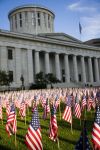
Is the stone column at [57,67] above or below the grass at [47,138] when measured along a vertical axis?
above

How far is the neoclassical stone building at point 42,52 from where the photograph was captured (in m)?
70.7

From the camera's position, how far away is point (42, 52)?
263 feet

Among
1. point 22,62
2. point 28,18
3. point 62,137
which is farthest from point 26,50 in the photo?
point 62,137

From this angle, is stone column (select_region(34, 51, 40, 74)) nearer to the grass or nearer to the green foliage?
the green foliage

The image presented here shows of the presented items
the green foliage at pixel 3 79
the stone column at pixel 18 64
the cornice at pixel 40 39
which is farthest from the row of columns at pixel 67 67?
the green foliage at pixel 3 79

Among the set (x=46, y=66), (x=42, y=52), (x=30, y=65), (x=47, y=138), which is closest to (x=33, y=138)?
(x=47, y=138)

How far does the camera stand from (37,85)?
220 ft

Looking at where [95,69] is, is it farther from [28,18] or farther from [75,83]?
[28,18]

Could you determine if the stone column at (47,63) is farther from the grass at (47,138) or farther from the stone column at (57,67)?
the grass at (47,138)

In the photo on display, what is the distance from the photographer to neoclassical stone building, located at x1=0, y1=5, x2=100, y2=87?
70.7 meters

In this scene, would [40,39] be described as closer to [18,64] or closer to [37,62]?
[37,62]

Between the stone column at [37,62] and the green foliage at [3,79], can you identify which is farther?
the stone column at [37,62]

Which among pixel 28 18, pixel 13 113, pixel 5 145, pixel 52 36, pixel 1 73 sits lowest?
pixel 5 145

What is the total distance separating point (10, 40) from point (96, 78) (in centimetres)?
3638
